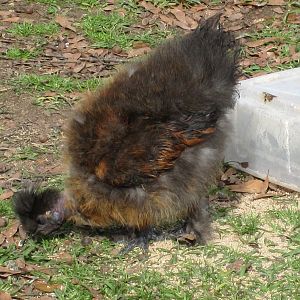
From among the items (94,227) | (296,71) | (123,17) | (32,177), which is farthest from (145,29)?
(94,227)

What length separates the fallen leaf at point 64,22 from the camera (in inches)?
378

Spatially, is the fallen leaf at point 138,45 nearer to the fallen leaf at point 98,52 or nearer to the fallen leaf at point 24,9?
the fallen leaf at point 98,52

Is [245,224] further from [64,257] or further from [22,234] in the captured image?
[22,234]

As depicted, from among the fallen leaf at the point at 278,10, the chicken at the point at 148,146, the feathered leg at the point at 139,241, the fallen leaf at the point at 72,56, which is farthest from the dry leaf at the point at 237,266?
the fallen leaf at the point at 278,10

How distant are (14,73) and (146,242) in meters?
3.37

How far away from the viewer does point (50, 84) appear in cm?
832

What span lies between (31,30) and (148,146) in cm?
442

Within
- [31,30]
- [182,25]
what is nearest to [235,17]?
[182,25]

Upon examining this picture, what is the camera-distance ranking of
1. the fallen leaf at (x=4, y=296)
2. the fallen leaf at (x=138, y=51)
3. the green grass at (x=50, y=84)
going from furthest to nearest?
the fallen leaf at (x=138, y=51)
the green grass at (x=50, y=84)
the fallen leaf at (x=4, y=296)

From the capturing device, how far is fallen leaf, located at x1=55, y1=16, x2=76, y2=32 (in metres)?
9.59

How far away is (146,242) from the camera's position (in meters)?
5.93

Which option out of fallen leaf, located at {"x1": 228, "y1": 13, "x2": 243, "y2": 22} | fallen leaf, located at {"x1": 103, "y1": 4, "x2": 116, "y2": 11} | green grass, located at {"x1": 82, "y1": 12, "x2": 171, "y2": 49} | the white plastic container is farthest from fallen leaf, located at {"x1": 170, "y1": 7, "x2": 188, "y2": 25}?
the white plastic container

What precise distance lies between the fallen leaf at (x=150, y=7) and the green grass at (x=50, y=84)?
1.97 meters

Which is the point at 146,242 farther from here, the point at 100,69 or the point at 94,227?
the point at 100,69
